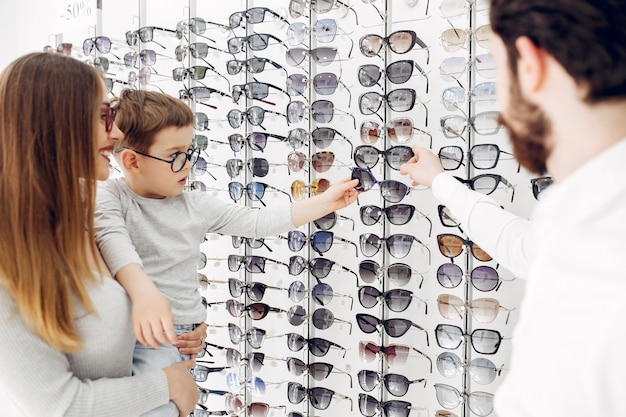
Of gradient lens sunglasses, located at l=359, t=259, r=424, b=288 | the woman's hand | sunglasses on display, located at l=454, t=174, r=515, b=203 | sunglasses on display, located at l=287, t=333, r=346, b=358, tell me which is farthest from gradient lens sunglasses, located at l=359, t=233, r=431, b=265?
the woman's hand

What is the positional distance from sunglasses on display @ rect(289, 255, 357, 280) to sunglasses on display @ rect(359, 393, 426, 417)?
0.40 metres

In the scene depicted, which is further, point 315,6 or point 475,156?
point 315,6

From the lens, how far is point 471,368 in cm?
155

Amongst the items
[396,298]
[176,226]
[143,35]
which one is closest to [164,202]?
[176,226]

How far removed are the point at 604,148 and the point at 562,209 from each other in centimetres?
9

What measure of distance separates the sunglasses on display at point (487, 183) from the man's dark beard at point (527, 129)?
0.78 m

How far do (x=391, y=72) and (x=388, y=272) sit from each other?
63cm

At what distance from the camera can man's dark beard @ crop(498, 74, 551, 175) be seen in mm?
649

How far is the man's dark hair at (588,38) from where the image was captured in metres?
0.57

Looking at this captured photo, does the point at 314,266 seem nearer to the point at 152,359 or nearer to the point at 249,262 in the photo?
the point at 249,262

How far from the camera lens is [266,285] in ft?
6.32

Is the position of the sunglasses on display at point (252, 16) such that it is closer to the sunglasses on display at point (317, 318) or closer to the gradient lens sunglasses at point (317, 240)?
the gradient lens sunglasses at point (317, 240)

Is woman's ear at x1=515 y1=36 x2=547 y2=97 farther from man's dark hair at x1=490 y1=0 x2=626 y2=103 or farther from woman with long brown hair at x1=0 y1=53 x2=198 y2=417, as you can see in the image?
woman with long brown hair at x1=0 y1=53 x2=198 y2=417

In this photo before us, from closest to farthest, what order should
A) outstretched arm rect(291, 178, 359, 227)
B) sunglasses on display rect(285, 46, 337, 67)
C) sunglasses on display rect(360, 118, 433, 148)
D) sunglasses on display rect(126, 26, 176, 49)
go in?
outstretched arm rect(291, 178, 359, 227) → sunglasses on display rect(360, 118, 433, 148) → sunglasses on display rect(285, 46, 337, 67) → sunglasses on display rect(126, 26, 176, 49)
